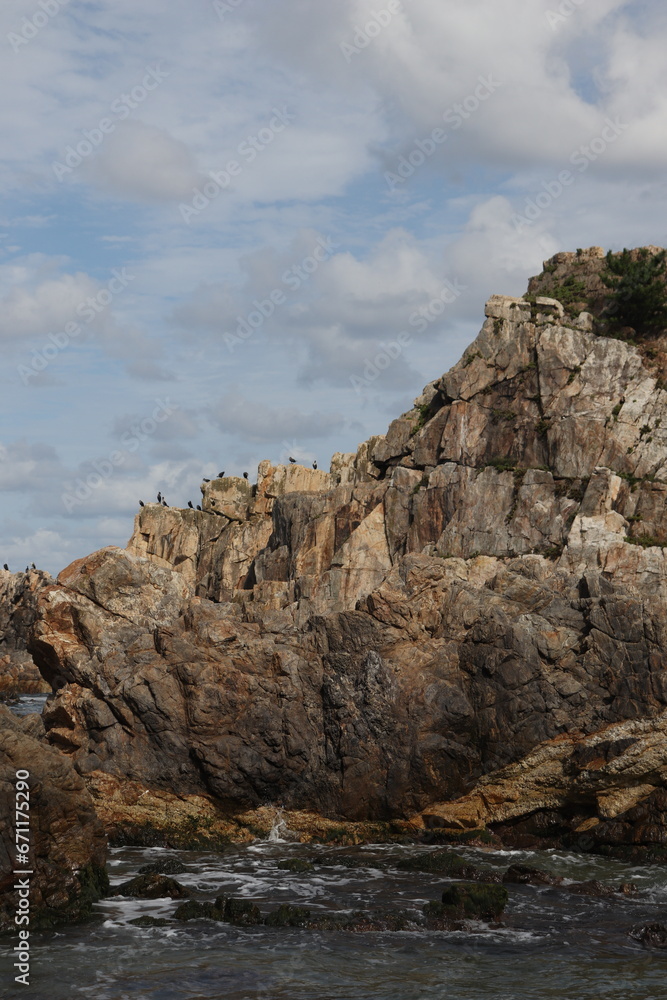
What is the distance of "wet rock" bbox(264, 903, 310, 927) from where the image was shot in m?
24.5

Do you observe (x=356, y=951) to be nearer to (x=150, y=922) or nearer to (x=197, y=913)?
(x=197, y=913)

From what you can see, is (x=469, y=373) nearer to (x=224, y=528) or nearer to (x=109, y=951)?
(x=224, y=528)

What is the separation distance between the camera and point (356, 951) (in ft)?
73.4

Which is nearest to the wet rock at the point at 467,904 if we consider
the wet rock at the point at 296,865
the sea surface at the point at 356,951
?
the sea surface at the point at 356,951

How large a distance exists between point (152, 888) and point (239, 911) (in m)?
3.18

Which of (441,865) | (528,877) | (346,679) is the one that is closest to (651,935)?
(528,877)

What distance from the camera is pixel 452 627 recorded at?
127 feet

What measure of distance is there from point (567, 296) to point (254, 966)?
233 feet

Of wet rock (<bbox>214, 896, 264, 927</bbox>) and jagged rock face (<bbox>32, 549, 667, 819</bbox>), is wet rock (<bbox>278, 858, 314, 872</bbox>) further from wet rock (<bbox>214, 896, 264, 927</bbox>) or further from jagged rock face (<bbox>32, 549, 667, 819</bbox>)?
jagged rock face (<bbox>32, 549, 667, 819</bbox>)

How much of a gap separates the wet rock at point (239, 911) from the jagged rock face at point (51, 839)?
343 cm

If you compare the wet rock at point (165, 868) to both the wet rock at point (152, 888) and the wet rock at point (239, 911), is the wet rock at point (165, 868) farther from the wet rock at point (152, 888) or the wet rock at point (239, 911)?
the wet rock at point (239, 911)

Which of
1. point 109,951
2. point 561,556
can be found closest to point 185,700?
point 109,951

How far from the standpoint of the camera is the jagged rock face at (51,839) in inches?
945

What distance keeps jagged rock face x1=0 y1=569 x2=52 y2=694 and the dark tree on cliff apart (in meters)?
66.8
